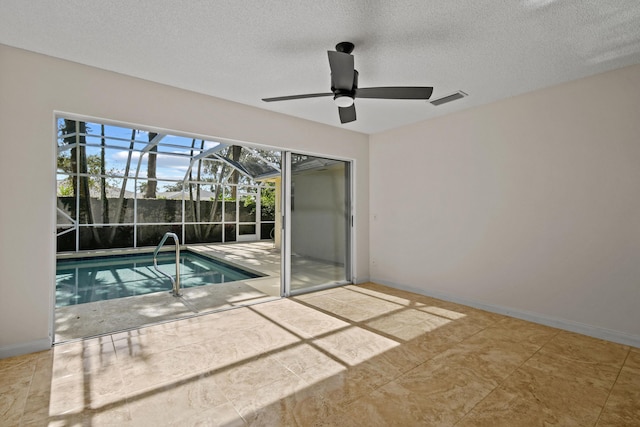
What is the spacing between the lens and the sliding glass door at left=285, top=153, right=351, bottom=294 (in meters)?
4.50

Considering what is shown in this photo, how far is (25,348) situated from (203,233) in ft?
25.6

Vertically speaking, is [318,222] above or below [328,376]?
above

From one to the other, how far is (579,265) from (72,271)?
340 inches

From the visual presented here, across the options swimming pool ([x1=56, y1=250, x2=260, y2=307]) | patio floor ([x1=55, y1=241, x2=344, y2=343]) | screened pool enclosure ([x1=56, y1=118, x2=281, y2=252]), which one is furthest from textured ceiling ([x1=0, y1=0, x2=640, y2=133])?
screened pool enclosure ([x1=56, y1=118, x2=281, y2=252])

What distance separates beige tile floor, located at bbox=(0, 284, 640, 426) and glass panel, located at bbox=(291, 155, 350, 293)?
1.36 m

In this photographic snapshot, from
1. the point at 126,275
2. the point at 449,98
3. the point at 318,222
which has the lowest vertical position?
the point at 126,275

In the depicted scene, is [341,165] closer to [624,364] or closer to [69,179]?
[624,364]

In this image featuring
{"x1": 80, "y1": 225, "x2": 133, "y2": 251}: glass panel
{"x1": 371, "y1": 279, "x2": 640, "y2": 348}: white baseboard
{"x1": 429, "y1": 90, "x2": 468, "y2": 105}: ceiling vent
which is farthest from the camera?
{"x1": 80, "y1": 225, "x2": 133, "y2": 251}: glass panel

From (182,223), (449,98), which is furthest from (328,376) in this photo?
(182,223)

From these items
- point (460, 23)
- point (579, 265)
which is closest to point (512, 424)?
point (579, 265)

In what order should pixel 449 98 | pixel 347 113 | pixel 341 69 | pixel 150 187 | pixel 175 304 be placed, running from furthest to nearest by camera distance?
pixel 150 187, pixel 175 304, pixel 449 98, pixel 347 113, pixel 341 69

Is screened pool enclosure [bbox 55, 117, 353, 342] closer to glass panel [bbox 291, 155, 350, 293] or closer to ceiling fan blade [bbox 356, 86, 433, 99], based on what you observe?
glass panel [bbox 291, 155, 350, 293]

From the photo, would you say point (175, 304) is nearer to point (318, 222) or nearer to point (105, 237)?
point (318, 222)

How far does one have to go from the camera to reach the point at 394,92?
2510 mm
